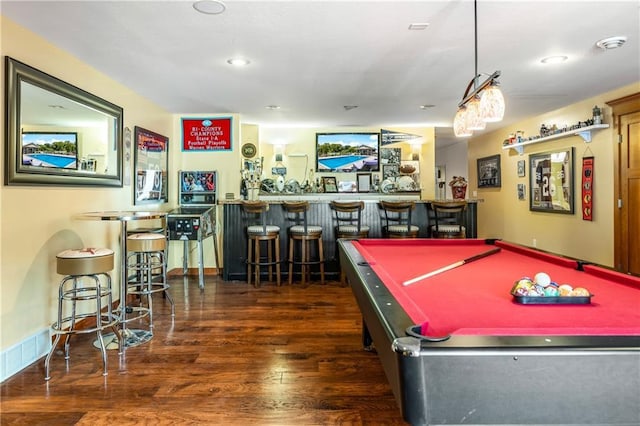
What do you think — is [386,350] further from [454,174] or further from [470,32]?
[454,174]

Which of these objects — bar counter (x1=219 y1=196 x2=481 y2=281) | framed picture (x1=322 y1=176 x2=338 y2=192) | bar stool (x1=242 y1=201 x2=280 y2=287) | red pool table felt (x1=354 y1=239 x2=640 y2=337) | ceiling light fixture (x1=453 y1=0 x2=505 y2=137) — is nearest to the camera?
red pool table felt (x1=354 y1=239 x2=640 y2=337)

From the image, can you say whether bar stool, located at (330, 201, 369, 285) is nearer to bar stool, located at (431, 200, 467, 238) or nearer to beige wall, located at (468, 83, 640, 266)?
bar stool, located at (431, 200, 467, 238)

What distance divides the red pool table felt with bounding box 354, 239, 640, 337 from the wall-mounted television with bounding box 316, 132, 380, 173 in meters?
4.34

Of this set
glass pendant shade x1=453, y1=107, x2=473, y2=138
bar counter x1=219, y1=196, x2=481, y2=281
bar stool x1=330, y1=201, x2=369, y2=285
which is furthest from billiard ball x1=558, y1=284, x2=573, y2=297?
bar counter x1=219, y1=196, x2=481, y2=281

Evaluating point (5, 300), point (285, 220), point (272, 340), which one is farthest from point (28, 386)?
point (285, 220)

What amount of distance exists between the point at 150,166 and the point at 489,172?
20.4ft

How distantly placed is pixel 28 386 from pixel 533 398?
270 centimetres

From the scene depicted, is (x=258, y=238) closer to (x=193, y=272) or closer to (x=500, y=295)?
(x=193, y=272)

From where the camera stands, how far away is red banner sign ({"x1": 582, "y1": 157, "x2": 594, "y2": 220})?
5.05 meters

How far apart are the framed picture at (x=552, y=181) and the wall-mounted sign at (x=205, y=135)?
189 inches

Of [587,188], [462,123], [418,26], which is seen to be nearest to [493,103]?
[462,123]

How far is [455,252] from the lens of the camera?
2.76 metres

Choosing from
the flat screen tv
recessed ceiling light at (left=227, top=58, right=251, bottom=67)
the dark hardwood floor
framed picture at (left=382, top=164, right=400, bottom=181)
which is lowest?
the dark hardwood floor

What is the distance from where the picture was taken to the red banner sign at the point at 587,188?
16.6 ft
